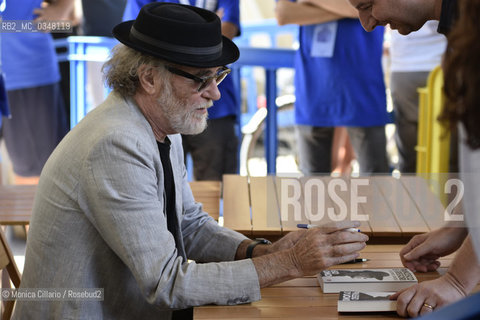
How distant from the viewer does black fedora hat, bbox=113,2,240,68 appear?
206 cm

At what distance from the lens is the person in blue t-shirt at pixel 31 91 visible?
4.68 meters

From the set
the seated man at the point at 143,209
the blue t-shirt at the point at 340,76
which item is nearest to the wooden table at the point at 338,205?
the seated man at the point at 143,209

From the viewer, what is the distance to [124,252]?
184 centimetres

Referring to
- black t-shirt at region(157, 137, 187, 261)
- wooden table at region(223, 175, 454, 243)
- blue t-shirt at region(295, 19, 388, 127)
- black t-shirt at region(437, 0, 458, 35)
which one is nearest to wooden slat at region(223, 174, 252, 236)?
wooden table at region(223, 175, 454, 243)

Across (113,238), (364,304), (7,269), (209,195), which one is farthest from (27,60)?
(364,304)

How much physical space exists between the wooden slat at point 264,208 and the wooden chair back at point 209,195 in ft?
0.50

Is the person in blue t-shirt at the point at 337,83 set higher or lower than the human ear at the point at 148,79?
lower

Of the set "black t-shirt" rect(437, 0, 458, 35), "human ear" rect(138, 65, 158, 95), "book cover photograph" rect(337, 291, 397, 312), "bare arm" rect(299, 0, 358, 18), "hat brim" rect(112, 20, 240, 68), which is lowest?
"book cover photograph" rect(337, 291, 397, 312)

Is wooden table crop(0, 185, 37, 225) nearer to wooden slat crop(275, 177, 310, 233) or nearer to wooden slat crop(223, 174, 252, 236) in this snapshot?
wooden slat crop(223, 174, 252, 236)

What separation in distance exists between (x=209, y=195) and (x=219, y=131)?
1227 mm

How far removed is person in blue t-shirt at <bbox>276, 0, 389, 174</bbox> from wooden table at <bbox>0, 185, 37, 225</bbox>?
178 centimetres

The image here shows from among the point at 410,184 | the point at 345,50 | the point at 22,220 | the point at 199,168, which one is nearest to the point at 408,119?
the point at 345,50

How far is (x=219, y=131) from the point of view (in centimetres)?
419
